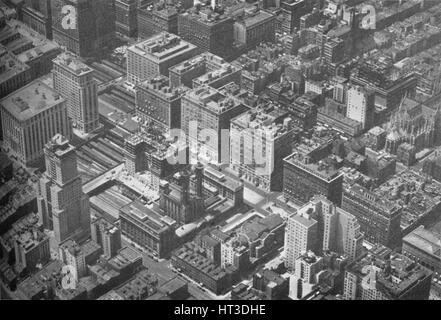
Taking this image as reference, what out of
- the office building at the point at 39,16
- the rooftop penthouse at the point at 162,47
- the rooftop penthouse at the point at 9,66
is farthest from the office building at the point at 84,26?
the rooftop penthouse at the point at 9,66

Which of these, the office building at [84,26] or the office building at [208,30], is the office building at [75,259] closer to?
the office building at [84,26]

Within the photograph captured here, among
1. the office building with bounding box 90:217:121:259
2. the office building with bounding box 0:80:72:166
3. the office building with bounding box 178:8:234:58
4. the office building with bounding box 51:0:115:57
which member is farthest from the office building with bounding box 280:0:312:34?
the office building with bounding box 90:217:121:259

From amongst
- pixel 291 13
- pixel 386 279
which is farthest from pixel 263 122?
pixel 291 13

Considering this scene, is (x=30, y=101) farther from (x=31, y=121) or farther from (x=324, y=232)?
(x=324, y=232)

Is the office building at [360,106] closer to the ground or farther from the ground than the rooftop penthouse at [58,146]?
closer to the ground

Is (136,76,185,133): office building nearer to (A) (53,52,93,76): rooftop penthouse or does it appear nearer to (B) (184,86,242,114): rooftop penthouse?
(B) (184,86,242,114): rooftop penthouse
